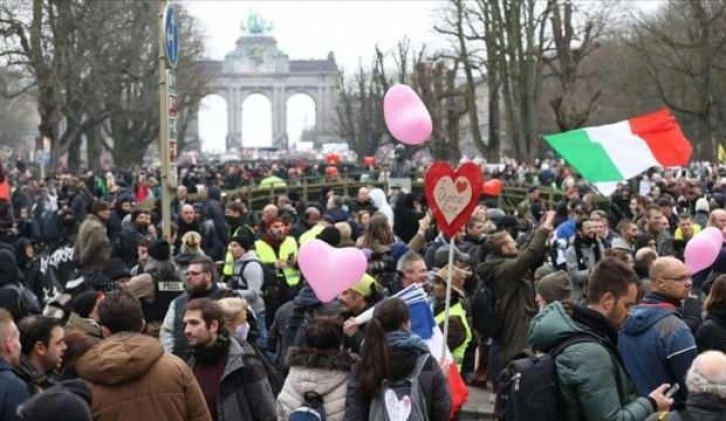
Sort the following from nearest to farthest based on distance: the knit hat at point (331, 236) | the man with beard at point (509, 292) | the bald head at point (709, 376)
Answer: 1. the bald head at point (709, 376)
2. the man with beard at point (509, 292)
3. the knit hat at point (331, 236)

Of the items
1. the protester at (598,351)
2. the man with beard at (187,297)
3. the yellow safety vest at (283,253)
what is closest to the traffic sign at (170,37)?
the yellow safety vest at (283,253)

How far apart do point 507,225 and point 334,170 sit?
2761cm

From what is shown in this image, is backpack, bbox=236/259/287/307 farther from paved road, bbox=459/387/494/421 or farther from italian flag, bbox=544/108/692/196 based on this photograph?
italian flag, bbox=544/108/692/196

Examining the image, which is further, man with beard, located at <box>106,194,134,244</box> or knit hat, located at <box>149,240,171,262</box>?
man with beard, located at <box>106,194,134,244</box>

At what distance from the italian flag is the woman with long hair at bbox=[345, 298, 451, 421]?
7.79 meters

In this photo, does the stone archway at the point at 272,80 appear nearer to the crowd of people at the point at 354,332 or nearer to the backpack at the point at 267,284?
the backpack at the point at 267,284

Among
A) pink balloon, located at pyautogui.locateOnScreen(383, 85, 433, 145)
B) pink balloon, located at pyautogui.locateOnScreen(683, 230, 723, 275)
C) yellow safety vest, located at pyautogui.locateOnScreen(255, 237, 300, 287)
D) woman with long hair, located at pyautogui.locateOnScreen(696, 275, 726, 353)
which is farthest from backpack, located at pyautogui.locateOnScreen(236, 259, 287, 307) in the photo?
woman with long hair, located at pyautogui.locateOnScreen(696, 275, 726, 353)

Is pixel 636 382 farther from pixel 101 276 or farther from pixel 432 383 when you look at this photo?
pixel 101 276

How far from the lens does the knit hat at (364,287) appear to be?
8164 mm

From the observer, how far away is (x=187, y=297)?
817cm

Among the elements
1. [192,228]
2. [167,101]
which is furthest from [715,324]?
[192,228]

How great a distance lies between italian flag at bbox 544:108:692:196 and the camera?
14195 mm

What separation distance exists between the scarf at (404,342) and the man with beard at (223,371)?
2.33 feet

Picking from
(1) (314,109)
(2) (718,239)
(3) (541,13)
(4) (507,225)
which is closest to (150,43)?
(3) (541,13)
